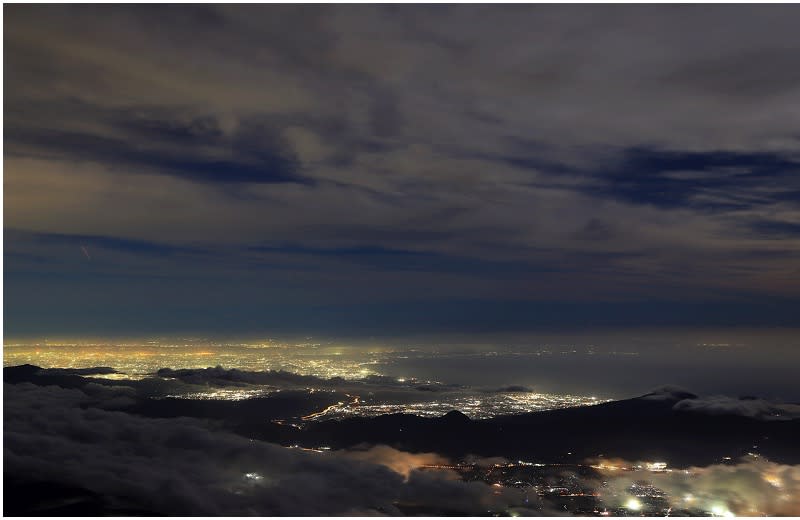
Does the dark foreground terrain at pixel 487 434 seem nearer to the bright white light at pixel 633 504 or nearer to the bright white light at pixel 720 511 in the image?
the bright white light at pixel 633 504

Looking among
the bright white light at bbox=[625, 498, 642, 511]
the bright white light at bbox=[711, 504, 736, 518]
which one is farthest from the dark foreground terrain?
the bright white light at bbox=[711, 504, 736, 518]

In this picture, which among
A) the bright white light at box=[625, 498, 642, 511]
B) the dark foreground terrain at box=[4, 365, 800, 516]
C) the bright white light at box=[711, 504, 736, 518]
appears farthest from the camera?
the dark foreground terrain at box=[4, 365, 800, 516]

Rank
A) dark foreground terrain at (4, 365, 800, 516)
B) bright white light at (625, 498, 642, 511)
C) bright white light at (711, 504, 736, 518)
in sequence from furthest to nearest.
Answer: dark foreground terrain at (4, 365, 800, 516) → bright white light at (625, 498, 642, 511) → bright white light at (711, 504, 736, 518)

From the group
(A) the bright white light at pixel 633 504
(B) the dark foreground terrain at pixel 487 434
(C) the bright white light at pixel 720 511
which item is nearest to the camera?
(C) the bright white light at pixel 720 511

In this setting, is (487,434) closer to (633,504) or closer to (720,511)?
(633,504)

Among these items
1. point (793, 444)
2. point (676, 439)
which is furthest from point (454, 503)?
point (793, 444)

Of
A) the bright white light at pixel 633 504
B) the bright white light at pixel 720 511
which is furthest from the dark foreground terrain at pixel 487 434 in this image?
the bright white light at pixel 720 511

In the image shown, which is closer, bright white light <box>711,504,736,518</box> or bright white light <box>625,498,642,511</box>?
bright white light <box>711,504,736,518</box>

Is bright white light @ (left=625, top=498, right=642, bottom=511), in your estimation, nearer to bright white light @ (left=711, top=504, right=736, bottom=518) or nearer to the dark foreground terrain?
bright white light @ (left=711, top=504, right=736, bottom=518)

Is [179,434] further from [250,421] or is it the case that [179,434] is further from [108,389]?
[108,389]
